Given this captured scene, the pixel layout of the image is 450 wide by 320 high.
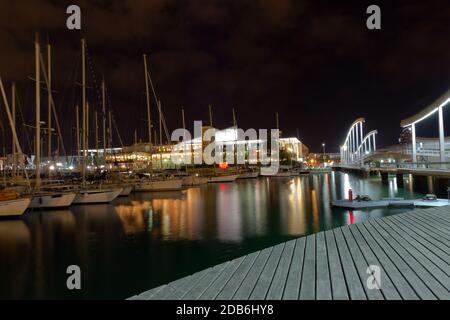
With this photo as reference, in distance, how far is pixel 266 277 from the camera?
721 centimetres

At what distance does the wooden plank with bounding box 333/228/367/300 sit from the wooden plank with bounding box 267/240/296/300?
1.16 m

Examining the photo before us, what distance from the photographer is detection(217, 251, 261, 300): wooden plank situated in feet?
21.0

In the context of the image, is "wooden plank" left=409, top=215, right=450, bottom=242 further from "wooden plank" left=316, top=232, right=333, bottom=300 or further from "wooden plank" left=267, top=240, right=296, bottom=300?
"wooden plank" left=267, top=240, right=296, bottom=300

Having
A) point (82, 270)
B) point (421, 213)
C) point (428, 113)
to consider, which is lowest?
point (82, 270)

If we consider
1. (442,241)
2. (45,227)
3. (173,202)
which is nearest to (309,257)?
(442,241)

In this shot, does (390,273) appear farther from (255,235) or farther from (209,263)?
(255,235)

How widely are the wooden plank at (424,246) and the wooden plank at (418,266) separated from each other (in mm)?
187

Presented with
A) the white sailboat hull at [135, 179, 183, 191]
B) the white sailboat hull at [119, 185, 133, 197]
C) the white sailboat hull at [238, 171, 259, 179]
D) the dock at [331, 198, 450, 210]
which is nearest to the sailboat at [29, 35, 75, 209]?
the white sailboat hull at [119, 185, 133, 197]

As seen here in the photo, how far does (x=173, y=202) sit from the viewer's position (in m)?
36.1

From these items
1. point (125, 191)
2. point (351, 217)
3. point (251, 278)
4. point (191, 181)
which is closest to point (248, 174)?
point (191, 181)

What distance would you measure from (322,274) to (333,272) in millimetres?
273

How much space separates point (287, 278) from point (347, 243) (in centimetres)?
357

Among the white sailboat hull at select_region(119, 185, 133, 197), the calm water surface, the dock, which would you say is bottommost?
the calm water surface

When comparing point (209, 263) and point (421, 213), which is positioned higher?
point (421, 213)
